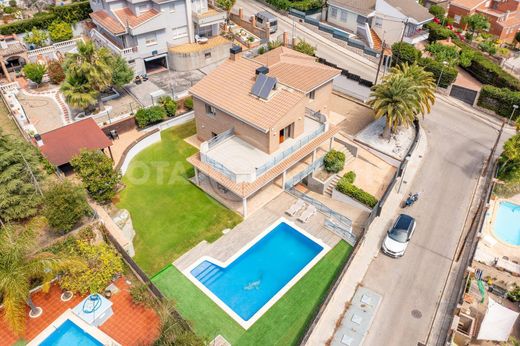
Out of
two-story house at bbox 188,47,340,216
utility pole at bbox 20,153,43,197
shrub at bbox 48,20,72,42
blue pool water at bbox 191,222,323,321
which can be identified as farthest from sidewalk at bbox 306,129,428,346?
shrub at bbox 48,20,72,42

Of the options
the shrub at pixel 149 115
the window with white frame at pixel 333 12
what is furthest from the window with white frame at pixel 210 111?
the window with white frame at pixel 333 12

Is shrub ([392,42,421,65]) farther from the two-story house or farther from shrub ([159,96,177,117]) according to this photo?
shrub ([159,96,177,117])

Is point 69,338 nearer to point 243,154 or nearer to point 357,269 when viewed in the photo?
point 243,154

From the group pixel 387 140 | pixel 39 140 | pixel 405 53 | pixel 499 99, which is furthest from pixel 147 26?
pixel 499 99

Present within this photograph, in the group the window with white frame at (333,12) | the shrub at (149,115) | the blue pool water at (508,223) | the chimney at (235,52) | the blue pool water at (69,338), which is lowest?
the blue pool water at (508,223)

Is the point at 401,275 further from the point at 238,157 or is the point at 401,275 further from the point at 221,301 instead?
the point at 238,157

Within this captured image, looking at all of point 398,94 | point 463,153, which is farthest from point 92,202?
point 463,153

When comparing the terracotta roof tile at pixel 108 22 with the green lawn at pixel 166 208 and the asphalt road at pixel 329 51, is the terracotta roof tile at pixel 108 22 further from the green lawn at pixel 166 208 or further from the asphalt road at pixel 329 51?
the asphalt road at pixel 329 51
